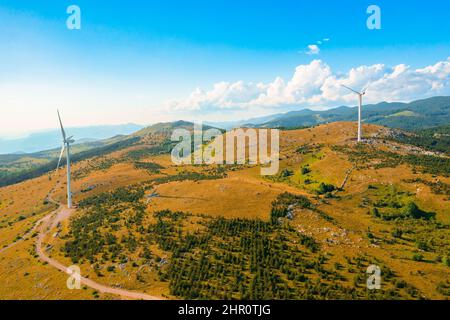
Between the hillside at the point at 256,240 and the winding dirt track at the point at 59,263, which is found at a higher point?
the hillside at the point at 256,240

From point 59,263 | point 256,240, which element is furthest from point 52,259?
point 256,240

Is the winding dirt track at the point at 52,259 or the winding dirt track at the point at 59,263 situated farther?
the winding dirt track at the point at 52,259

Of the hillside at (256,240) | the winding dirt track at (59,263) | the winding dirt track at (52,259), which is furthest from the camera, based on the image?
the hillside at (256,240)

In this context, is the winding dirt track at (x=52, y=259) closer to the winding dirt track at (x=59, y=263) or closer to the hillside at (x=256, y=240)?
the winding dirt track at (x=59, y=263)

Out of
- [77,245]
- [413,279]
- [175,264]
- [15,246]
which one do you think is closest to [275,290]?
[175,264]

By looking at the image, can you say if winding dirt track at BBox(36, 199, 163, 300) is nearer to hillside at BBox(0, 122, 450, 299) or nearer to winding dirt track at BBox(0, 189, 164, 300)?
winding dirt track at BBox(0, 189, 164, 300)

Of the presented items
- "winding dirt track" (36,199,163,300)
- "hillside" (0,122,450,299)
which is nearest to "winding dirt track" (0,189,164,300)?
"winding dirt track" (36,199,163,300)

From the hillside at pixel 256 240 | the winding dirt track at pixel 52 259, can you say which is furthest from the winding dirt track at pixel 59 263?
the hillside at pixel 256 240

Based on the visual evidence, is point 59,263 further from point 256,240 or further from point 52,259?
point 256,240

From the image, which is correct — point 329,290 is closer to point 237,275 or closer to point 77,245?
point 237,275
